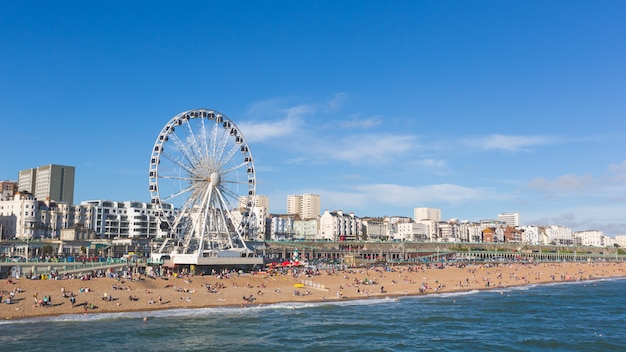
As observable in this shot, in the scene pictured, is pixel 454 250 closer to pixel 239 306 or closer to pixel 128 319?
pixel 239 306

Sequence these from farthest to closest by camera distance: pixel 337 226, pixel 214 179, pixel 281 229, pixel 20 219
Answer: pixel 337 226 < pixel 281 229 < pixel 20 219 < pixel 214 179

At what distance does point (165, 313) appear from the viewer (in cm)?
4228

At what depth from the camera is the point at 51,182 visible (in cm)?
17800

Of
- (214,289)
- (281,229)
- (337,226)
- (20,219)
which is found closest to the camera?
(214,289)

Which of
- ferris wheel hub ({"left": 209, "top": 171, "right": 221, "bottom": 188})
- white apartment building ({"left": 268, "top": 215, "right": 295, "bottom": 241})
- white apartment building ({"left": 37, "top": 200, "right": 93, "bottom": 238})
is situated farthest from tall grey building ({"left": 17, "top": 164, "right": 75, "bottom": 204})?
ferris wheel hub ({"left": 209, "top": 171, "right": 221, "bottom": 188})

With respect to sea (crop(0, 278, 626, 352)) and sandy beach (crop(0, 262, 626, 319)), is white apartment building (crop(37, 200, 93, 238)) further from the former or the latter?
sea (crop(0, 278, 626, 352))

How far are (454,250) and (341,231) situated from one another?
42985mm

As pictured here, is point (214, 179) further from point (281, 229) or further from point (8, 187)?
point (281, 229)

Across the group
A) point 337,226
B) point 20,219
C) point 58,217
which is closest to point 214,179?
point 58,217

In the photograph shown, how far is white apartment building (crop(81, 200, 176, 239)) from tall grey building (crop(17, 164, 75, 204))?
203ft

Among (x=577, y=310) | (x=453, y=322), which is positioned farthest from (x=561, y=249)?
(x=453, y=322)

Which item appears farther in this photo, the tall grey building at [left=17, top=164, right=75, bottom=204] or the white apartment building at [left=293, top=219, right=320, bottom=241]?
the white apartment building at [left=293, top=219, right=320, bottom=241]

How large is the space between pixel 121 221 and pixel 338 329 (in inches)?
3515

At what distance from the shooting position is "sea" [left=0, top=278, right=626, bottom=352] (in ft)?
107
